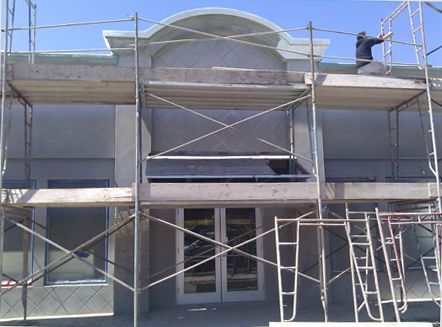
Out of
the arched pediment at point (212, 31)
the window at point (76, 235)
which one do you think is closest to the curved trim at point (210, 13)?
the arched pediment at point (212, 31)

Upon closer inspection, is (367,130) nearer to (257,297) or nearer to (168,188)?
(257,297)

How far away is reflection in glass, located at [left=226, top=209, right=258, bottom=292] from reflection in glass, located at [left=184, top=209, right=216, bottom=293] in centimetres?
39

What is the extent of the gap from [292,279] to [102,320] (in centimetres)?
416

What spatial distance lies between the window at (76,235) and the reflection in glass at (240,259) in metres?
2.77

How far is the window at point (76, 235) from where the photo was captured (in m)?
9.30

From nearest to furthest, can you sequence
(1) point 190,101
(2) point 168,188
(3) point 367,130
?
(2) point 168,188 < (1) point 190,101 < (3) point 367,130

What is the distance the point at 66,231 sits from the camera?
31.0ft

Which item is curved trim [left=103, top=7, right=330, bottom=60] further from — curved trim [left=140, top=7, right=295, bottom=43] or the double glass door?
the double glass door

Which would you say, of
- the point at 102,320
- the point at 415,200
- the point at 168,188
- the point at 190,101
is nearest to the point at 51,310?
the point at 102,320

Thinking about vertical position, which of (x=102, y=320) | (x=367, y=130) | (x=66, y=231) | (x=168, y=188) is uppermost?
(x=367, y=130)

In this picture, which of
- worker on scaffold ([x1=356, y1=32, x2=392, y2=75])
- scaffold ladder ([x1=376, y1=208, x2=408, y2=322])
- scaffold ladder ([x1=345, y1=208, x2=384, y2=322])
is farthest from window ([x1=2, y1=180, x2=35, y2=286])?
worker on scaffold ([x1=356, y1=32, x2=392, y2=75])

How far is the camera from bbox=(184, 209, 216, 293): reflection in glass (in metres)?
9.74

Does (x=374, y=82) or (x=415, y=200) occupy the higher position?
(x=374, y=82)

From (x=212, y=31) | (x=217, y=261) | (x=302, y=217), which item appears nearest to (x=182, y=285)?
(x=217, y=261)
